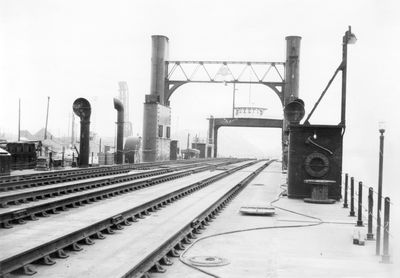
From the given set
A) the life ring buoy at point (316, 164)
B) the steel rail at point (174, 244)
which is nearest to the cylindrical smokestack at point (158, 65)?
the life ring buoy at point (316, 164)

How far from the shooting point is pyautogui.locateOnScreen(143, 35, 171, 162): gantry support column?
35156 mm

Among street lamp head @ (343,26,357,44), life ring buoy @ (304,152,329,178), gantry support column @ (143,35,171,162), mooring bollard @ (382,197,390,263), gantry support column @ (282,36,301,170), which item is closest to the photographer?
mooring bollard @ (382,197,390,263)

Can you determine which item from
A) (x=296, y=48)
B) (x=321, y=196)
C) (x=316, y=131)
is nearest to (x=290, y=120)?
(x=316, y=131)

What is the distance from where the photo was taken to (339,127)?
546 inches

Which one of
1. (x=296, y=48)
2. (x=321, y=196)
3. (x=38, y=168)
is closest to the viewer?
(x=321, y=196)

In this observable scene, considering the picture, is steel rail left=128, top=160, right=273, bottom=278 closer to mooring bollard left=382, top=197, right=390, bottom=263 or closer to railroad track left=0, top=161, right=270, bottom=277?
railroad track left=0, top=161, right=270, bottom=277

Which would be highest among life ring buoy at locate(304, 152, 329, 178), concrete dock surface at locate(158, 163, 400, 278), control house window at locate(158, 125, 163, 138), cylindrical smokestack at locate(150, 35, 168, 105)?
cylindrical smokestack at locate(150, 35, 168, 105)

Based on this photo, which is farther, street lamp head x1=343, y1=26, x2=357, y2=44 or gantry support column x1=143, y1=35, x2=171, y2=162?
gantry support column x1=143, y1=35, x2=171, y2=162

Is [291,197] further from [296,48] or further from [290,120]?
[296,48]

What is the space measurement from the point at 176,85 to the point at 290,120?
2477 centimetres

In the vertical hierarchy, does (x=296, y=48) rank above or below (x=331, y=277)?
above

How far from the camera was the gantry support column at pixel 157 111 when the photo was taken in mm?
35156

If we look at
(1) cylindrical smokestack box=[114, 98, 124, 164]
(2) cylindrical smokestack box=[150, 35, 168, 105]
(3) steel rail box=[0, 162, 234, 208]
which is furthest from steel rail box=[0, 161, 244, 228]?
(2) cylindrical smokestack box=[150, 35, 168, 105]

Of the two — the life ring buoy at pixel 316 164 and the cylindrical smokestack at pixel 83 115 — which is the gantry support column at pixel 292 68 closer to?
the cylindrical smokestack at pixel 83 115
